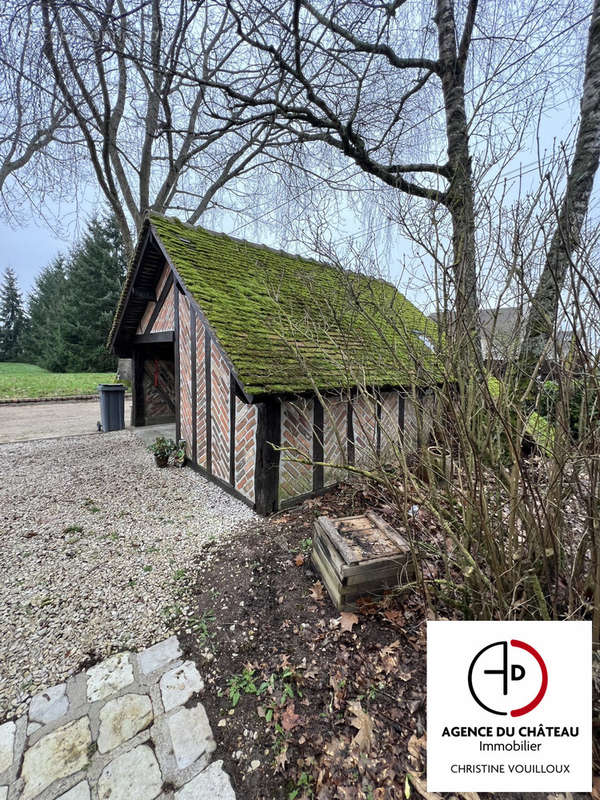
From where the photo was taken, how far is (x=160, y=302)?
6.47 metres

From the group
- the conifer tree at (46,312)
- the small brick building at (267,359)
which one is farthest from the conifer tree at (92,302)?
the small brick building at (267,359)

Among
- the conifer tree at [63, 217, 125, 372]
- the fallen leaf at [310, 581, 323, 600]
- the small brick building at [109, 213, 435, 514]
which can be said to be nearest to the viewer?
the fallen leaf at [310, 581, 323, 600]

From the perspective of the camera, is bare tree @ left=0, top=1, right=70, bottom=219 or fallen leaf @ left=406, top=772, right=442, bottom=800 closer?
fallen leaf @ left=406, top=772, right=442, bottom=800

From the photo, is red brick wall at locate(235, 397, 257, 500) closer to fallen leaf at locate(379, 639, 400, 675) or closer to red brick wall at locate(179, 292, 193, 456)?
red brick wall at locate(179, 292, 193, 456)

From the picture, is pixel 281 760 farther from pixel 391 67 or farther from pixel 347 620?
pixel 391 67

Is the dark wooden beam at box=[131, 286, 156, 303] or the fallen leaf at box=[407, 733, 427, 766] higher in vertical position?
the dark wooden beam at box=[131, 286, 156, 303]

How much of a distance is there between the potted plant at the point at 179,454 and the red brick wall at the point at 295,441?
2.54m

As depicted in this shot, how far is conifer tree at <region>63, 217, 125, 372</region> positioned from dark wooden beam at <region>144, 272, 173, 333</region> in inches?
668

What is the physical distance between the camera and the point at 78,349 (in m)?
21.5

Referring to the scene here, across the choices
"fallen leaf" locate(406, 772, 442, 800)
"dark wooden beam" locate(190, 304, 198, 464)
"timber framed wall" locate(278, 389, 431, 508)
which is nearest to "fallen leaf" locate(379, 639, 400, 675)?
"fallen leaf" locate(406, 772, 442, 800)

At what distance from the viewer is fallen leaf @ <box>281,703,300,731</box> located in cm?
169

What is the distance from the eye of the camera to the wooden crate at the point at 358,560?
2244 millimetres

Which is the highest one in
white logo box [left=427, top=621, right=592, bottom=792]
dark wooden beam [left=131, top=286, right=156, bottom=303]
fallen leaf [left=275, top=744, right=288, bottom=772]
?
dark wooden beam [left=131, top=286, right=156, bottom=303]

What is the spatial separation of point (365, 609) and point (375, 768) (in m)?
0.84
